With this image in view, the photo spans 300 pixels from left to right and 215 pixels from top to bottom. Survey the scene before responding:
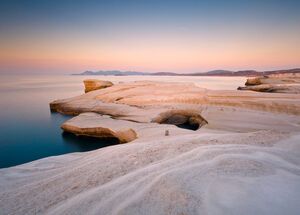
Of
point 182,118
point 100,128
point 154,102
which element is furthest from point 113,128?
point 154,102

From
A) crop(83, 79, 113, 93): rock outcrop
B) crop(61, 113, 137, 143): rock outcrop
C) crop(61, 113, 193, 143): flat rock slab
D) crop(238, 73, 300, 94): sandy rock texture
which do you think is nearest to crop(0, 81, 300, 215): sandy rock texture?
crop(61, 113, 193, 143): flat rock slab

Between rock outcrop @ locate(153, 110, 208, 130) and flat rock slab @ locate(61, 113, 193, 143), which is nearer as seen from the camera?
flat rock slab @ locate(61, 113, 193, 143)

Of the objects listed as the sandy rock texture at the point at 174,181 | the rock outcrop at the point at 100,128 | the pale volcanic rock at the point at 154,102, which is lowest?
the rock outcrop at the point at 100,128

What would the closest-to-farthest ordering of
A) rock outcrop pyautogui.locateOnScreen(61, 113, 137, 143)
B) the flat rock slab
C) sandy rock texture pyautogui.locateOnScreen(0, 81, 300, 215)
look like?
sandy rock texture pyautogui.locateOnScreen(0, 81, 300, 215) < the flat rock slab < rock outcrop pyautogui.locateOnScreen(61, 113, 137, 143)

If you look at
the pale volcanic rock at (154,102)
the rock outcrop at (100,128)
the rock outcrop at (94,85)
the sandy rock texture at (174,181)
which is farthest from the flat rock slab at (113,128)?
the rock outcrop at (94,85)

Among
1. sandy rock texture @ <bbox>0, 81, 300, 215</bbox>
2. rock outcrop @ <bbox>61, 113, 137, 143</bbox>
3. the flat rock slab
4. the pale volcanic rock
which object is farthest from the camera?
the pale volcanic rock

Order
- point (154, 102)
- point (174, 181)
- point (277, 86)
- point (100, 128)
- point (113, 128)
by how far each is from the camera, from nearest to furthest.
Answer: point (174, 181) < point (113, 128) < point (100, 128) < point (154, 102) < point (277, 86)

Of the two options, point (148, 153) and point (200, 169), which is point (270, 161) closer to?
point (200, 169)

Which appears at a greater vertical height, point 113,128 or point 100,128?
point 113,128

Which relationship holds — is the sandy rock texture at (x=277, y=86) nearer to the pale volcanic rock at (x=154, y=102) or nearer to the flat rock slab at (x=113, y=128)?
the pale volcanic rock at (x=154, y=102)

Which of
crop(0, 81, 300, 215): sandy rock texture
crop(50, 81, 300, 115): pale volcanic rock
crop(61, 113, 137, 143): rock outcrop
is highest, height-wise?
crop(0, 81, 300, 215): sandy rock texture

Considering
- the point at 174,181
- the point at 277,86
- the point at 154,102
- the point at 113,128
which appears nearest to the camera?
the point at 174,181

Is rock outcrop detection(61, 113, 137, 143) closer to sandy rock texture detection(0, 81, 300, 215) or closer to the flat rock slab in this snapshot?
the flat rock slab

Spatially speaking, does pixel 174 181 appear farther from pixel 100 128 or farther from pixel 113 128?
pixel 100 128
